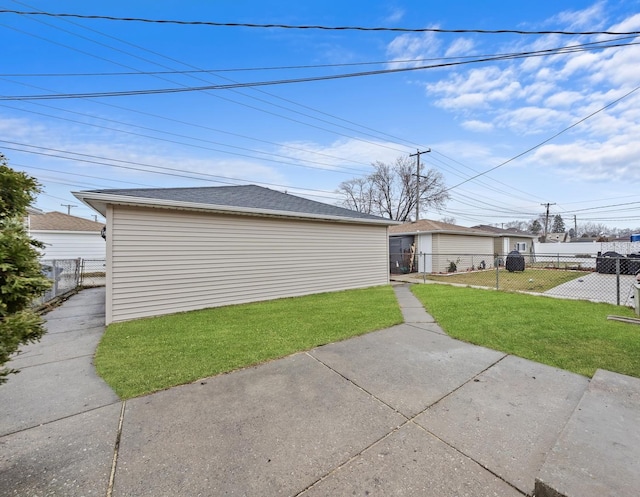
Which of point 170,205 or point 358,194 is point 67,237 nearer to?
point 170,205

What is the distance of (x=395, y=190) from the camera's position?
30.5m

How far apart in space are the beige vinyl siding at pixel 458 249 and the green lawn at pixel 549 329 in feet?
25.4

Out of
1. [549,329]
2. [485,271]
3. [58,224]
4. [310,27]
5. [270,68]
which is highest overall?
[270,68]

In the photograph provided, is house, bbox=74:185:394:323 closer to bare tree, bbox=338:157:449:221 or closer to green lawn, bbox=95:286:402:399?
green lawn, bbox=95:286:402:399

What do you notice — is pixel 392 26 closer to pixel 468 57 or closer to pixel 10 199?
pixel 468 57

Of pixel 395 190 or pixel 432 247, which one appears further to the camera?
pixel 395 190

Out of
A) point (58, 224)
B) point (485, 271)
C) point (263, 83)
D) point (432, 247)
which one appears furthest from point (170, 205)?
point (58, 224)

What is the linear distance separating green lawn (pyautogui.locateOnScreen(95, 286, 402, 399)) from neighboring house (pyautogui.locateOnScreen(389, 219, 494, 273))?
9.95 metres

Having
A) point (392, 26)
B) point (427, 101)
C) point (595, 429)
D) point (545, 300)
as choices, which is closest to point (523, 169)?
point (427, 101)

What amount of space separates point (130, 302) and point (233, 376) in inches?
166

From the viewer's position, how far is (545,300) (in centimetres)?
742

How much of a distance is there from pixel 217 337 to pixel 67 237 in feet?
65.7

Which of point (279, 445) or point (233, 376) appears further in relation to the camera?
point (233, 376)

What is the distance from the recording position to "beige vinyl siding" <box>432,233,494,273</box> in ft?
51.9
